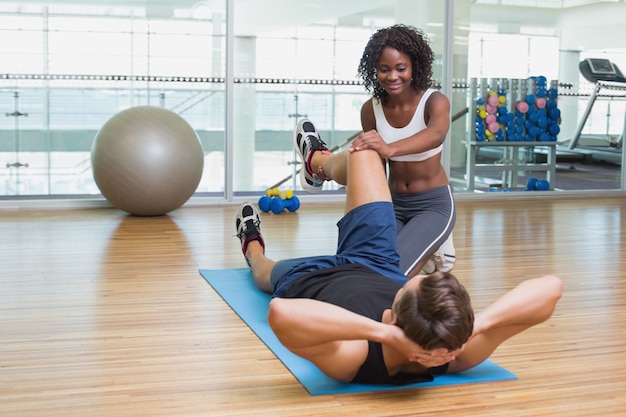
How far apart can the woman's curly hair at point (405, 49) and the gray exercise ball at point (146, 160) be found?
6.72ft

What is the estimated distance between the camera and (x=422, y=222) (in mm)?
3273

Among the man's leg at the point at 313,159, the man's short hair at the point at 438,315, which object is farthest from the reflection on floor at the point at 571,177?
the man's short hair at the point at 438,315

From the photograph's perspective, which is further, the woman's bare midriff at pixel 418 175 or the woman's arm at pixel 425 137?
the woman's bare midriff at pixel 418 175

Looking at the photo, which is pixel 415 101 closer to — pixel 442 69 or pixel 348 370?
pixel 348 370

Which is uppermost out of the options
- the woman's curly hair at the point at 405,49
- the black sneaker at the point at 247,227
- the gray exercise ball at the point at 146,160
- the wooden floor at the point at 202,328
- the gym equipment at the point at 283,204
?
the woman's curly hair at the point at 405,49

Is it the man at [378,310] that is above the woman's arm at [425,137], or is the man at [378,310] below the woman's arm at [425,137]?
below

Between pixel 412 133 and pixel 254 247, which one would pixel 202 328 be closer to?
pixel 254 247

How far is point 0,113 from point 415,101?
335cm

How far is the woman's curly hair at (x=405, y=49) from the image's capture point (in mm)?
3186

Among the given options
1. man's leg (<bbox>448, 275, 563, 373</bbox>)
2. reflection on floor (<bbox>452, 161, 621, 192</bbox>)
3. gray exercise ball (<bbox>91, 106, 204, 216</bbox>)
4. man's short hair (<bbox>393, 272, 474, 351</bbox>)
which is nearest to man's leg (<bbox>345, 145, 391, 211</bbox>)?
man's leg (<bbox>448, 275, 563, 373</bbox>)

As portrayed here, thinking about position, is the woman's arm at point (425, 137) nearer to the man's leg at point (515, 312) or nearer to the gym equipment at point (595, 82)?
the man's leg at point (515, 312)

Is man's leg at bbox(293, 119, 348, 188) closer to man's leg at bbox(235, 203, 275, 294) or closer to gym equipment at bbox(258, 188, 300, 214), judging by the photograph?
man's leg at bbox(235, 203, 275, 294)

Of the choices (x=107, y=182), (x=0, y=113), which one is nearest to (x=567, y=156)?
(x=107, y=182)

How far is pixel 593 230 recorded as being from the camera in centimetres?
525
